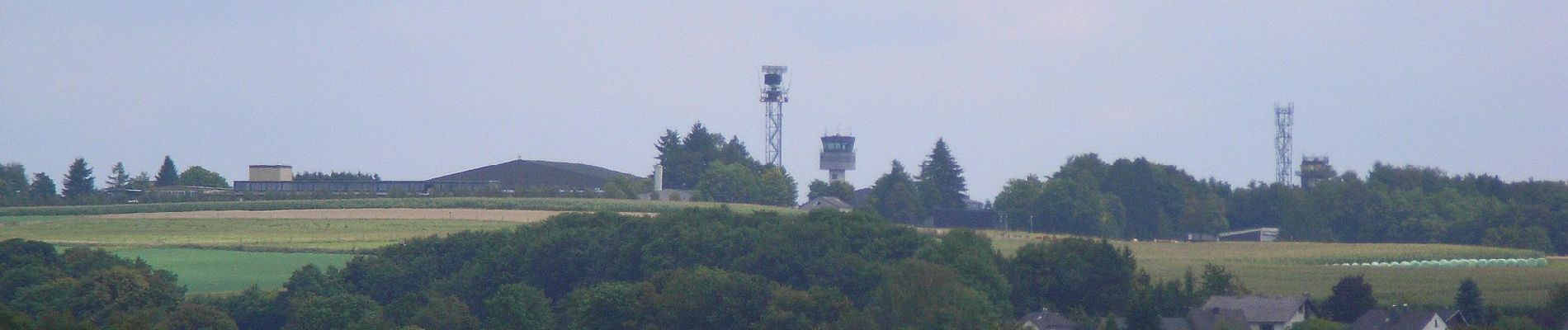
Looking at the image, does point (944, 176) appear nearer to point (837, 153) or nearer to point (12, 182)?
point (837, 153)

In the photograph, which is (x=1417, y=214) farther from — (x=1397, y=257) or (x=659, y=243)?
(x=659, y=243)

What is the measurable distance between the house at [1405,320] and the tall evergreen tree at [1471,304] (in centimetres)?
55

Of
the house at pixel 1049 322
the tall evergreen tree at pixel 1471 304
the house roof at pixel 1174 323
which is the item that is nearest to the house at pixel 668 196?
the house at pixel 1049 322

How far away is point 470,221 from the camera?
310 feet

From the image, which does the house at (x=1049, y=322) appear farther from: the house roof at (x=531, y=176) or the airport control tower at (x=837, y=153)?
the airport control tower at (x=837, y=153)

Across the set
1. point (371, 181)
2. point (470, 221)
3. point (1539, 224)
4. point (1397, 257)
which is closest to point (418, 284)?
point (470, 221)

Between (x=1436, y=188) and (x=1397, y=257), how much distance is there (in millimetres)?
50361

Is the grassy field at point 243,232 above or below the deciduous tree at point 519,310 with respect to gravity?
above

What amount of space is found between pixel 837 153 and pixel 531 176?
42621 mm

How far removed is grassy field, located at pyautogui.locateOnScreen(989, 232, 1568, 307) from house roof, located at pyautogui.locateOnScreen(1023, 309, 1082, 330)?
11.0 metres

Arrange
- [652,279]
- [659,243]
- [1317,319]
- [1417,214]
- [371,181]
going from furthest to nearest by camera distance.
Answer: [1417,214] < [371,181] < [659,243] < [652,279] < [1317,319]

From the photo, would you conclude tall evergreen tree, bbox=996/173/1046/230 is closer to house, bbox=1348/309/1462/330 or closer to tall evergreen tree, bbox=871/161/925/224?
tall evergreen tree, bbox=871/161/925/224

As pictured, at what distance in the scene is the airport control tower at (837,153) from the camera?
164 meters

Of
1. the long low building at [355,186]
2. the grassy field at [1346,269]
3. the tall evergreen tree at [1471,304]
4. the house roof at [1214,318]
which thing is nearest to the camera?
the house roof at [1214,318]
